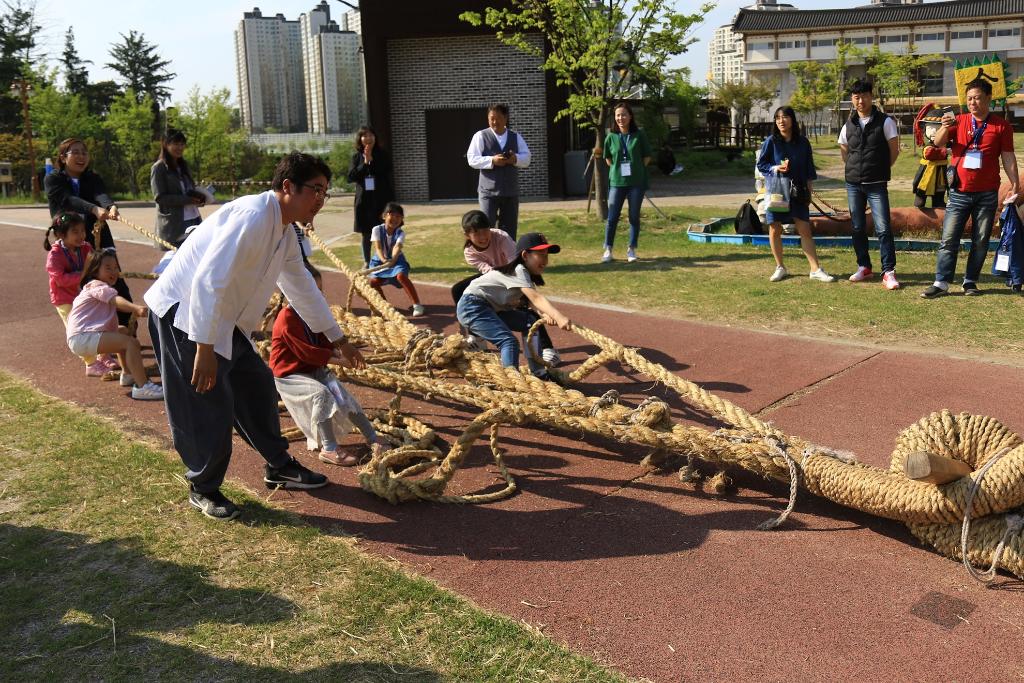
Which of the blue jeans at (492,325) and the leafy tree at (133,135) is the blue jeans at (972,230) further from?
the leafy tree at (133,135)

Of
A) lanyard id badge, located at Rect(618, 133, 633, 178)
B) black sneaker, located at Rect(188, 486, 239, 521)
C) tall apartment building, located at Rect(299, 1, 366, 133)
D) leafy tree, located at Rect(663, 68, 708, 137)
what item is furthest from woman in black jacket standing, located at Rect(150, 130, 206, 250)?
tall apartment building, located at Rect(299, 1, 366, 133)

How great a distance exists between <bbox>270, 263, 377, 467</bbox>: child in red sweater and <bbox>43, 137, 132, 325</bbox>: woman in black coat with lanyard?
333 centimetres

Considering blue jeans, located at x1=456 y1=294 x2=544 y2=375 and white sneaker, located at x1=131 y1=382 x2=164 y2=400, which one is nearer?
blue jeans, located at x1=456 y1=294 x2=544 y2=375

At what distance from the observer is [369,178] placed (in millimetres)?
10578

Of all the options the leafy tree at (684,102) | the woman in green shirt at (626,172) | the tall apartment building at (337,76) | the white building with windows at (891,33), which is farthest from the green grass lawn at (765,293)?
the tall apartment building at (337,76)

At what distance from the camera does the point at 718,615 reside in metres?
3.41

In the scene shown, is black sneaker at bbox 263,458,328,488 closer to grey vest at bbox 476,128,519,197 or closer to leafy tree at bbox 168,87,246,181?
grey vest at bbox 476,128,519,197

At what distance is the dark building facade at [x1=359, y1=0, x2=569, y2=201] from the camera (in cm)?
2164

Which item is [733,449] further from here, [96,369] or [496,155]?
[496,155]

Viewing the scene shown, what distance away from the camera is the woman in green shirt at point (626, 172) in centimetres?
1141

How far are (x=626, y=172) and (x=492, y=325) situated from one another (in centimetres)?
573

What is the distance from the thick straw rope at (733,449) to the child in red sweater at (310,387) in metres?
0.41

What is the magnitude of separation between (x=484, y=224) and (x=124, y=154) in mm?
38927

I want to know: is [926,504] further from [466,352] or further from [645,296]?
[645,296]
